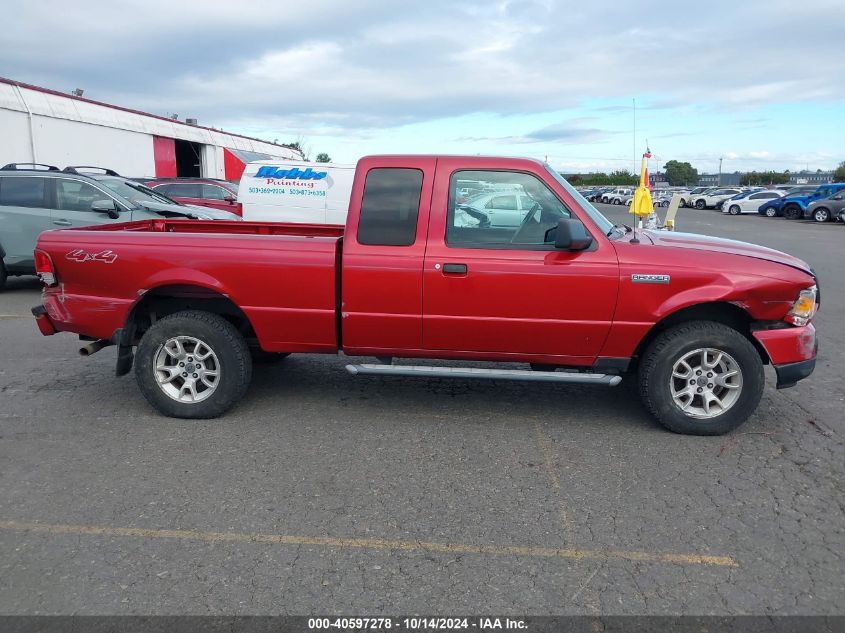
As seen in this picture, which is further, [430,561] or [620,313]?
[620,313]

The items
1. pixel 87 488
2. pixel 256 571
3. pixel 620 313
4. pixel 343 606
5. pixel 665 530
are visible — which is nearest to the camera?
pixel 343 606

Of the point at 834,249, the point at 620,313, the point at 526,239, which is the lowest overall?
the point at 834,249

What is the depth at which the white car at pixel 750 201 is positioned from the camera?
4022cm

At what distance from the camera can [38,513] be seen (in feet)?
12.4

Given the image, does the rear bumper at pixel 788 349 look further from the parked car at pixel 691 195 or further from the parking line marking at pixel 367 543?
the parked car at pixel 691 195

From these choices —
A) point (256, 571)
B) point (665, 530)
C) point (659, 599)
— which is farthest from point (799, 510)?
point (256, 571)

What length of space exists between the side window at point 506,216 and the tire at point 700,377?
110 cm

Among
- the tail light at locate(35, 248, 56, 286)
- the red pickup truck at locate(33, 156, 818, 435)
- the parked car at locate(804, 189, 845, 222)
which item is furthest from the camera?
the parked car at locate(804, 189, 845, 222)

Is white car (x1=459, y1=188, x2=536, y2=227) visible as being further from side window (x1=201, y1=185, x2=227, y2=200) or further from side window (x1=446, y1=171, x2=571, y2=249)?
side window (x1=201, y1=185, x2=227, y2=200)

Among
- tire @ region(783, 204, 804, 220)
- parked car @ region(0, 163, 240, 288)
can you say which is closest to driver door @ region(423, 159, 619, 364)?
parked car @ region(0, 163, 240, 288)

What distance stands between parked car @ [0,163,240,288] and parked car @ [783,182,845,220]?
32.5m

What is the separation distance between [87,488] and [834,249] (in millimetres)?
19285

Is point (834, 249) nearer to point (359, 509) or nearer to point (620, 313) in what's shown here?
point (620, 313)

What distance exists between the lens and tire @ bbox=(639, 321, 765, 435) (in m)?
4.82
